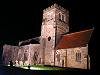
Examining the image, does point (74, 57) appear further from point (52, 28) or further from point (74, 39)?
point (52, 28)

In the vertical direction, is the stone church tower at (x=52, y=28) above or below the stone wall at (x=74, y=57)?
above

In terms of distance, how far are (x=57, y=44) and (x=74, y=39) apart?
5.07m

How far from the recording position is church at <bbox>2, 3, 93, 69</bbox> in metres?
38.0

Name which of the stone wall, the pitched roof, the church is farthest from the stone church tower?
the stone wall

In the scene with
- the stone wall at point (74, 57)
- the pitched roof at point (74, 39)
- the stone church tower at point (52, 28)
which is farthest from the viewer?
the stone church tower at point (52, 28)

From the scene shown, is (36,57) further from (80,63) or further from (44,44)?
(80,63)

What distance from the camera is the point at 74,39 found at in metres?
40.7

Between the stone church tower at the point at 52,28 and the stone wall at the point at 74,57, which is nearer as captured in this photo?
the stone wall at the point at 74,57

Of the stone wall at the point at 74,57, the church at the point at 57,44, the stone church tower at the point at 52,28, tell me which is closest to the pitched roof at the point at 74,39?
the church at the point at 57,44

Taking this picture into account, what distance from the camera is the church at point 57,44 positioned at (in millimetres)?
38000

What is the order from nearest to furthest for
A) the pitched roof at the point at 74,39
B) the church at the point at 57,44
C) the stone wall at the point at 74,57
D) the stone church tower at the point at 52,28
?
1. the stone wall at the point at 74,57
2. the pitched roof at the point at 74,39
3. the church at the point at 57,44
4. the stone church tower at the point at 52,28

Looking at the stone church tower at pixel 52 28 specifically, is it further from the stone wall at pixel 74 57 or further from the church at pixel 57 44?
the stone wall at pixel 74 57

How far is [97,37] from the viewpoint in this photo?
38.2 metres

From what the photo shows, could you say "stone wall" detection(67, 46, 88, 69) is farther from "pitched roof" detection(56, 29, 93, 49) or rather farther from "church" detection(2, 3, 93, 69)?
"pitched roof" detection(56, 29, 93, 49)
